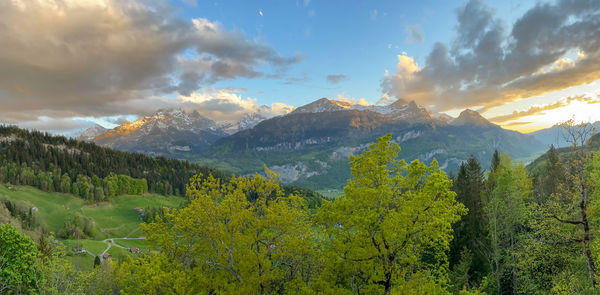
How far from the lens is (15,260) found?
4372 centimetres

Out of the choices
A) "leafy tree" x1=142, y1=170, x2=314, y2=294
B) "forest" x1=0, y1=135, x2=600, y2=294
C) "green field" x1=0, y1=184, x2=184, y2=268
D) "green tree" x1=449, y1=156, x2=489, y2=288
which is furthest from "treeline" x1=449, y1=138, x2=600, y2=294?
"green field" x1=0, y1=184, x2=184, y2=268

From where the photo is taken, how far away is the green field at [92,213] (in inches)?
4508

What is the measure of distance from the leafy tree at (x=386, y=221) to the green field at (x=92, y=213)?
109764 millimetres

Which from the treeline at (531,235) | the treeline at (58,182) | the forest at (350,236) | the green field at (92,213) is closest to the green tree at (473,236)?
the treeline at (531,235)

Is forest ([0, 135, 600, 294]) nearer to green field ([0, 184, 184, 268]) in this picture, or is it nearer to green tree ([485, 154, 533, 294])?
green tree ([485, 154, 533, 294])

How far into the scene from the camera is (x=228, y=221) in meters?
27.8

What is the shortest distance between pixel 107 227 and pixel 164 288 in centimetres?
14304

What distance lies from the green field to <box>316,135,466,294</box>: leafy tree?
360 feet

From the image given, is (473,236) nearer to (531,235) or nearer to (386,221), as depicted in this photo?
(531,235)

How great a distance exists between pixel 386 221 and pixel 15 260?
56386 mm

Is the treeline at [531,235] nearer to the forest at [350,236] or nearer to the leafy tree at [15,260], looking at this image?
the forest at [350,236]

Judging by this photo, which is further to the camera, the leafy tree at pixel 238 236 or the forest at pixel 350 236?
the leafy tree at pixel 238 236

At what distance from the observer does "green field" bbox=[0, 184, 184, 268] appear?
11451 centimetres

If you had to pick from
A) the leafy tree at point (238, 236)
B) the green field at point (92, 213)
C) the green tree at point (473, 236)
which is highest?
the leafy tree at point (238, 236)
